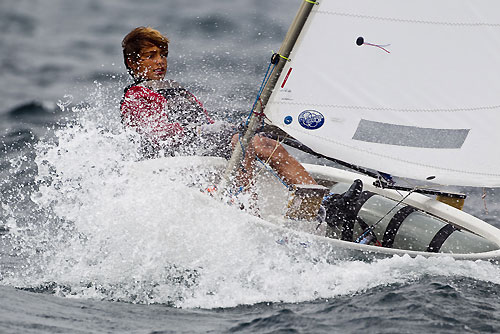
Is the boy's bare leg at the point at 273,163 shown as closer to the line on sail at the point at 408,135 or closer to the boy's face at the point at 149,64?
the line on sail at the point at 408,135

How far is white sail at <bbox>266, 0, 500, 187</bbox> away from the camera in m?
3.78

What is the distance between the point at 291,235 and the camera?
3.83 meters

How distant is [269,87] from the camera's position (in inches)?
152

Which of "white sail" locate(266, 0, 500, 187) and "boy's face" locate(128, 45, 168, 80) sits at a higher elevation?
"boy's face" locate(128, 45, 168, 80)

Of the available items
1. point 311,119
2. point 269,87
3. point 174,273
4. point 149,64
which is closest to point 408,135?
point 311,119

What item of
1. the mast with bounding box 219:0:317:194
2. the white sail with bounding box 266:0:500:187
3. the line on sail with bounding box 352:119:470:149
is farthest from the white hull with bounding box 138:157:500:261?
the line on sail with bounding box 352:119:470:149

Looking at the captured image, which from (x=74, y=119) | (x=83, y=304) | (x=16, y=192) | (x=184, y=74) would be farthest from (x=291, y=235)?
(x=184, y=74)

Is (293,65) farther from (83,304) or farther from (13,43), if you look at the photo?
(13,43)

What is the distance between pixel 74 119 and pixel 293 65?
353cm

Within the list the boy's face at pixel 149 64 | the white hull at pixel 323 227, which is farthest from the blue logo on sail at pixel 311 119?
the boy's face at pixel 149 64

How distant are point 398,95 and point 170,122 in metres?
1.26

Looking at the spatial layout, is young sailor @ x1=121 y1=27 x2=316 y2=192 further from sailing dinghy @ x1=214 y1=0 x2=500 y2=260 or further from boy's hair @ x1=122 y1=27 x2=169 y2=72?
sailing dinghy @ x1=214 y1=0 x2=500 y2=260

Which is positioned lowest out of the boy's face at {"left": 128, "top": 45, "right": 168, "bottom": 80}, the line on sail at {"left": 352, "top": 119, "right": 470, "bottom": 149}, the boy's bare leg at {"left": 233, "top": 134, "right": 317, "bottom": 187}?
the boy's bare leg at {"left": 233, "top": 134, "right": 317, "bottom": 187}

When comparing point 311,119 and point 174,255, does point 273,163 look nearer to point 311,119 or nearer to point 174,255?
point 311,119
